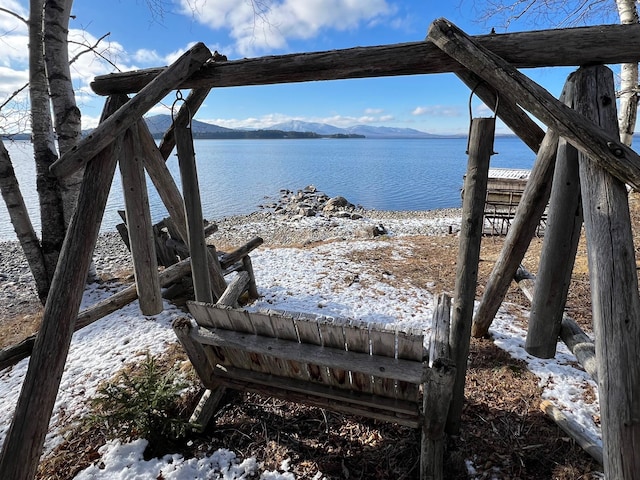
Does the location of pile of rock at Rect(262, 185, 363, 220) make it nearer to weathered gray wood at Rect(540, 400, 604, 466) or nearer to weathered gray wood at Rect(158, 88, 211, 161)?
weathered gray wood at Rect(158, 88, 211, 161)

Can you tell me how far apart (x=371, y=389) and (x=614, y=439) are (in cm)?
150

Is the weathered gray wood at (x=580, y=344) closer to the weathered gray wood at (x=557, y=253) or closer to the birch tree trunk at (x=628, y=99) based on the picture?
the weathered gray wood at (x=557, y=253)

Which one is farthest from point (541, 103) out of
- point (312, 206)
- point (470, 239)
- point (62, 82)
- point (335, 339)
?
point (312, 206)

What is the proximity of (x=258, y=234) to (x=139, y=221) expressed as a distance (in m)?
13.3

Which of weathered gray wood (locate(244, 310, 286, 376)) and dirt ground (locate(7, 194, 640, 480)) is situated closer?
weathered gray wood (locate(244, 310, 286, 376))

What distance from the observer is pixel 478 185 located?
2510 millimetres

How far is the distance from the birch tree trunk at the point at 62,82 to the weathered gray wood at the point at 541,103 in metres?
5.71

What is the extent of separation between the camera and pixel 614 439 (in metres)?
1.83

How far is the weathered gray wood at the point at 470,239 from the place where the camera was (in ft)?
7.99

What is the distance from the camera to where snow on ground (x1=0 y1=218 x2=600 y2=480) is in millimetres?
2924

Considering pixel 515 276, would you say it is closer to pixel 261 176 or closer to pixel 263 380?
pixel 263 380

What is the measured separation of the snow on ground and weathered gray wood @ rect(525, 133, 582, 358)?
898 millimetres


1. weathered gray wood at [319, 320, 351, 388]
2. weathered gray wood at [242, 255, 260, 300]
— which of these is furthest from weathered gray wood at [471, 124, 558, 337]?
weathered gray wood at [242, 255, 260, 300]

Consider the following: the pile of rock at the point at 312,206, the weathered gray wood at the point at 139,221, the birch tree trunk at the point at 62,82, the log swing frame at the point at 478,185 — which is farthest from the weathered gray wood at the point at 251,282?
the pile of rock at the point at 312,206
